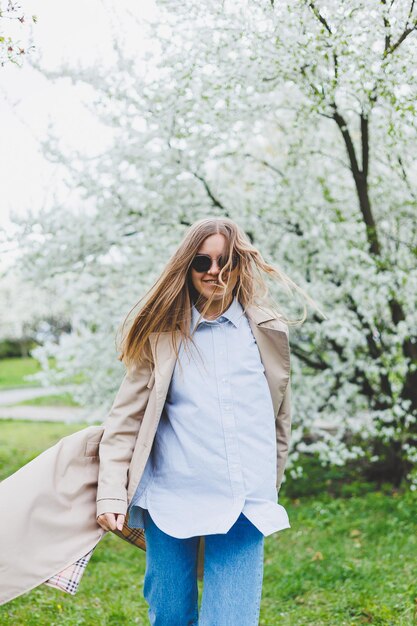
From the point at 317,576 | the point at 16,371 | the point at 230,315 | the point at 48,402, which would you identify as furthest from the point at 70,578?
the point at 16,371

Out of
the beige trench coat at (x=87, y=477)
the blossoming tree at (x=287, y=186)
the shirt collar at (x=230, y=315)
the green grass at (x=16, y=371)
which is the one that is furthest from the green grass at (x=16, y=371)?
the shirt collar at (x=230, y=315)

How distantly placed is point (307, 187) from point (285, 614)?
402 centimetres

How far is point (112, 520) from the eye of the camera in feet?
8.63

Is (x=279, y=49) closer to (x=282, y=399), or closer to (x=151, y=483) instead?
(x=282, y=399)

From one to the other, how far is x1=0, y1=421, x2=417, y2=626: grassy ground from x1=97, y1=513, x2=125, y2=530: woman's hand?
69.2 inches

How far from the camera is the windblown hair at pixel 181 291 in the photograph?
281cm

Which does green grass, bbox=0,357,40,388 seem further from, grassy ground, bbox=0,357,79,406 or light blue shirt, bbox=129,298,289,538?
light blue shirt, bbox=129,298,289,538

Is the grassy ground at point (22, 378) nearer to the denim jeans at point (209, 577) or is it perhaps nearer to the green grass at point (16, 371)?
the green grass at point (16, 371)

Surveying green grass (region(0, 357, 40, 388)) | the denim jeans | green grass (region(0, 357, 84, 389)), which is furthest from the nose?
green grass (region(0, 357, 40, 388))

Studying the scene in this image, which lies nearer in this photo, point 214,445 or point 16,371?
point 214,445

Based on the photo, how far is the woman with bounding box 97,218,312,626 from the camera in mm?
2576

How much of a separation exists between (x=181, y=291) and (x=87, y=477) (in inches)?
32.2

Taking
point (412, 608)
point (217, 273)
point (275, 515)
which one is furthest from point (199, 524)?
point (412, 608)

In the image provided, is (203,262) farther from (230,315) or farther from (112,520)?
(112,520)
